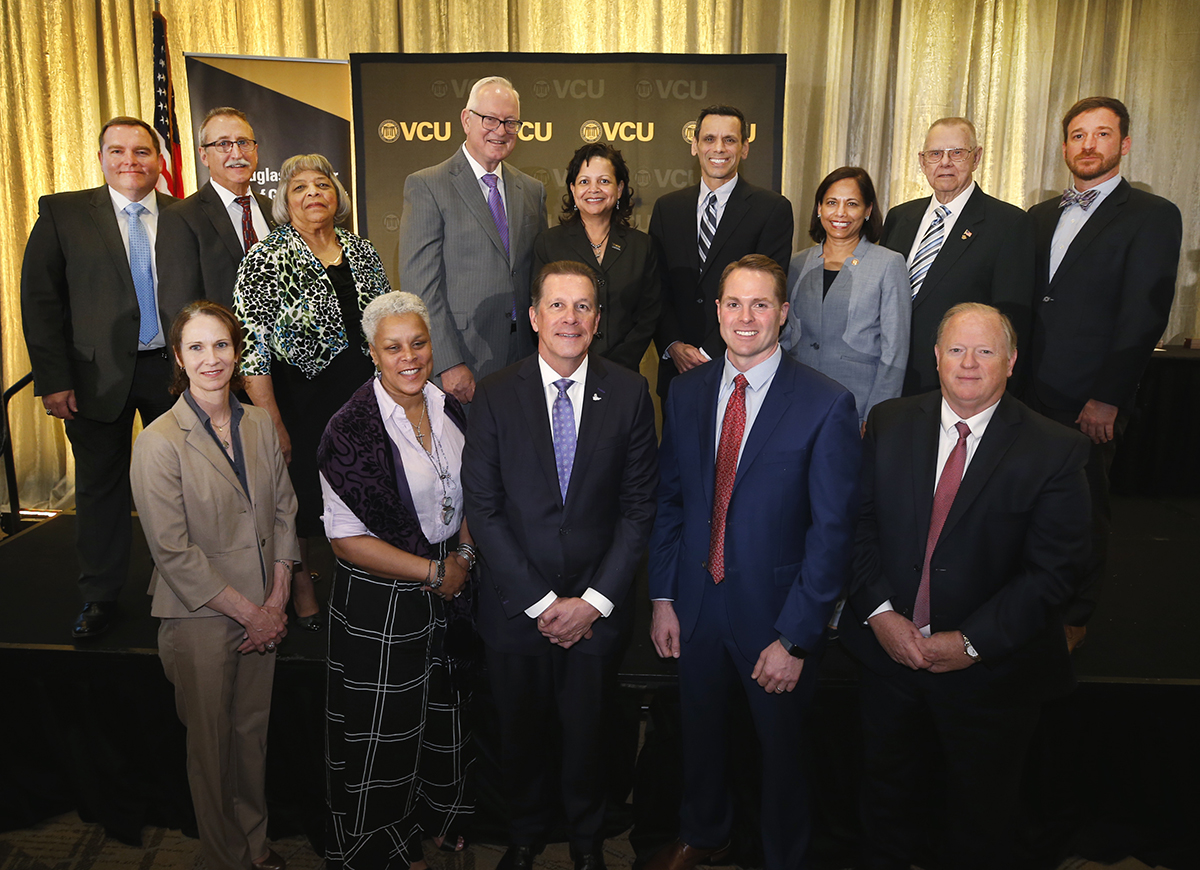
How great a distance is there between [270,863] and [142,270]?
87.7 inches

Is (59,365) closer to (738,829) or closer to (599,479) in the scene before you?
(599,479)

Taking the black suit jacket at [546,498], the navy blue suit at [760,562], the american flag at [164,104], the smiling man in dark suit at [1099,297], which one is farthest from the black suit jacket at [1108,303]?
the american flag at [164,104]

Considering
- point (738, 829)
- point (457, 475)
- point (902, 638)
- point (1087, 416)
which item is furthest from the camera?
point (1087, 416)

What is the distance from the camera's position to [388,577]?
2258 mm

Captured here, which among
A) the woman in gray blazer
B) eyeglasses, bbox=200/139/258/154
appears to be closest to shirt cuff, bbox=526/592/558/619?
the woman in gray blazer

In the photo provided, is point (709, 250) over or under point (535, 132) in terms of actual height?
under

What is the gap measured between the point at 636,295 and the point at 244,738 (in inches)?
79.0

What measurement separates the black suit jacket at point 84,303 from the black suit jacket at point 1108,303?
3385 millimetres

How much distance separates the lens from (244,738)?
237 centimetres

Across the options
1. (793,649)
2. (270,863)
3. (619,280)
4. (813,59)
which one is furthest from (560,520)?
(813,59)

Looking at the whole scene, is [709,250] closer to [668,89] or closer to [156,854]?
[668,89]

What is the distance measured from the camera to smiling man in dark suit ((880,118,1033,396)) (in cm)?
300

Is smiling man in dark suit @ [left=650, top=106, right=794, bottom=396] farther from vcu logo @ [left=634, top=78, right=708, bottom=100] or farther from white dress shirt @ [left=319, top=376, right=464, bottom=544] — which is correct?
vcu logo @ [left=634, top=78, right=708, bottom=100]

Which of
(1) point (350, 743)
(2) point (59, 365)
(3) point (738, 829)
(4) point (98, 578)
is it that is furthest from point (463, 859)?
(2) point (59, 365)
